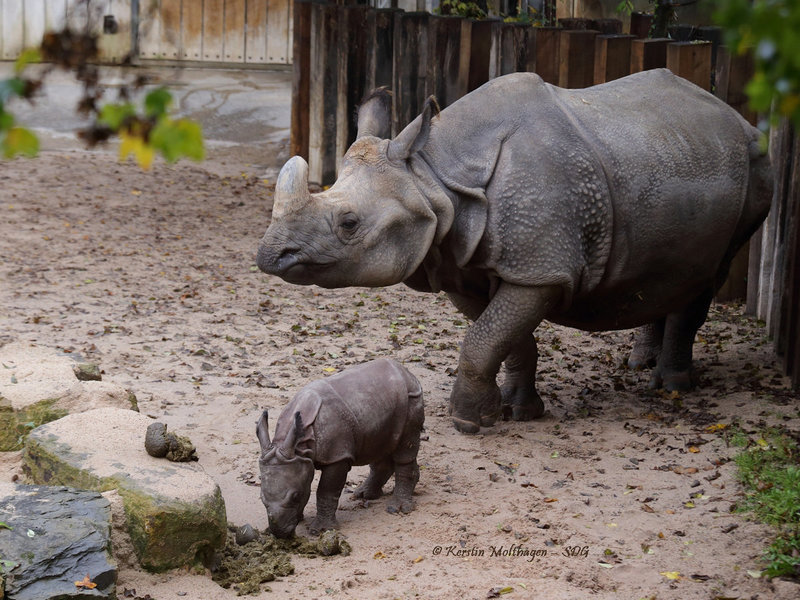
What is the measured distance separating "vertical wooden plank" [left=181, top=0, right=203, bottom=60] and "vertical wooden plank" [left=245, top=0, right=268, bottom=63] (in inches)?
29.9

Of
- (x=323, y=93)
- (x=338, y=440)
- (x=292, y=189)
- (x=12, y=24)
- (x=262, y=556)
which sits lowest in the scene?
(x=262, y=556)

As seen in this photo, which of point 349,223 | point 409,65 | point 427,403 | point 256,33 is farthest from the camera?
point 256,33

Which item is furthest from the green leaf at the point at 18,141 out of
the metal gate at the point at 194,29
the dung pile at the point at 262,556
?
the metal gate at the point at 194,29

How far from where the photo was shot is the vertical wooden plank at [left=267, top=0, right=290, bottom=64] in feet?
58.0

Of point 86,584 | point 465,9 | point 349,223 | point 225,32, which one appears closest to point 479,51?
point 465,9

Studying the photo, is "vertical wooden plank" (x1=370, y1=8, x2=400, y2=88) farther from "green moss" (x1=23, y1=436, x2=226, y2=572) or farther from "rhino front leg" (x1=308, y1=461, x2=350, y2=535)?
"green moss" (x1=23, y1=436, x2=226, y2=572)

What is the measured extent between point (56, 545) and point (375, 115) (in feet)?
9.95

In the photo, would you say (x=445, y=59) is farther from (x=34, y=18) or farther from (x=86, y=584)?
(x=34, y=18)

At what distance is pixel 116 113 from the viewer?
194cm

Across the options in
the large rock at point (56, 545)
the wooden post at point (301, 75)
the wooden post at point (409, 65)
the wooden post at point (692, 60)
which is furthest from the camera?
the wooden post at point (301, 75)

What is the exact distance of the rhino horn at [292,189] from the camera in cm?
559

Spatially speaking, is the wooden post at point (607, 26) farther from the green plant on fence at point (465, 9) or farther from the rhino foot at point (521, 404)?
the rhino foot at point (521, 404)

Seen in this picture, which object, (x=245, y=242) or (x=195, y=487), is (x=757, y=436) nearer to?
(x=195, y=487)

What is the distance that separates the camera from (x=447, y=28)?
10.4 metres
